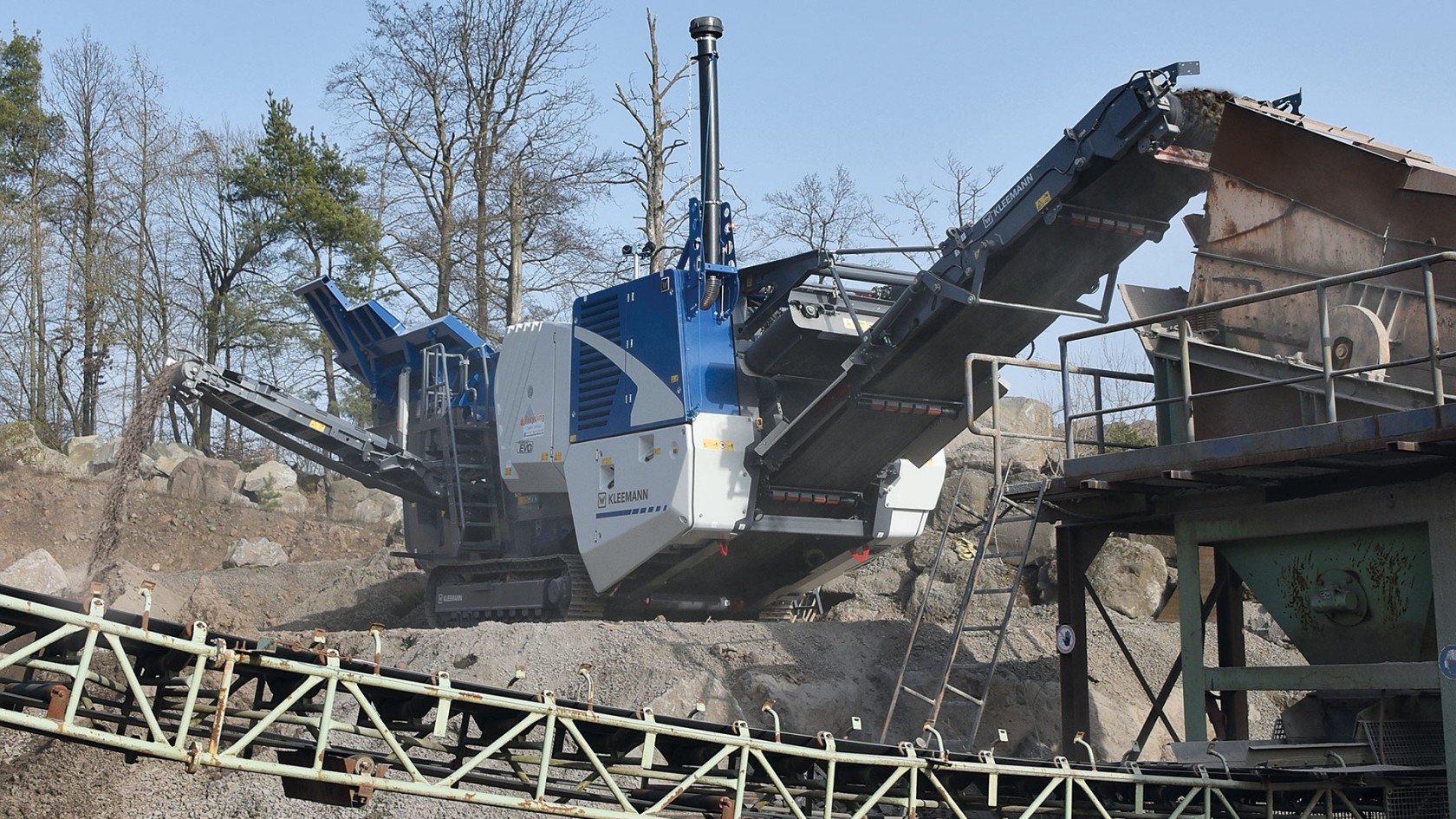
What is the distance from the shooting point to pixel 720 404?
1258 cm

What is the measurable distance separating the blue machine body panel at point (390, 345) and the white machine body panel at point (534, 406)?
2.12 ft

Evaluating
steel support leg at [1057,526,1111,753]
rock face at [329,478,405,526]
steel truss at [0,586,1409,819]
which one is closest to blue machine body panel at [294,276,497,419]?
steel support leg at [1057,526,1111,753]

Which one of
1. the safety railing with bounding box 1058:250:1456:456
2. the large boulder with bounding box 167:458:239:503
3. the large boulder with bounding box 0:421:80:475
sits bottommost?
the safety railing with bounding box 1058:250:1456:456

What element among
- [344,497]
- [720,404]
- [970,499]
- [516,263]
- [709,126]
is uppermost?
[516,263]

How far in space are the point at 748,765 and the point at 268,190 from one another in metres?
28.1

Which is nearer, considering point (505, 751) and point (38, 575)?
point (505, 751)

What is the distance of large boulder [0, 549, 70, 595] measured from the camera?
18969mm

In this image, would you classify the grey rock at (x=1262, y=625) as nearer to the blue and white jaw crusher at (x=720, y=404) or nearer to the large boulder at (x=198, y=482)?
the blue and white jaw crusher at (x=720, y=404)

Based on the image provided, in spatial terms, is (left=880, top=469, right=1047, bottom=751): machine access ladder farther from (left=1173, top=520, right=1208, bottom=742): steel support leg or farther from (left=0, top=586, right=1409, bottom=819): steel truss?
(left=1173, top=520, right=1208, bottom=742): steel support leg

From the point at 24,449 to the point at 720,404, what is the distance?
20603 millimetres

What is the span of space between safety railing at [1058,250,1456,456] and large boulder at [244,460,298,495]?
938 inches

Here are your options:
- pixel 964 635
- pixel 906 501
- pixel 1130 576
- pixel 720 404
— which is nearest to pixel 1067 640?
pixel 964 635

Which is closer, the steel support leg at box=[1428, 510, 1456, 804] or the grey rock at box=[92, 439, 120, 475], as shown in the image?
the steel support leg at box=[1428, 510, 1456, 804]

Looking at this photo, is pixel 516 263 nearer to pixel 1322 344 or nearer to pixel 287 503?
pixel 287 503
